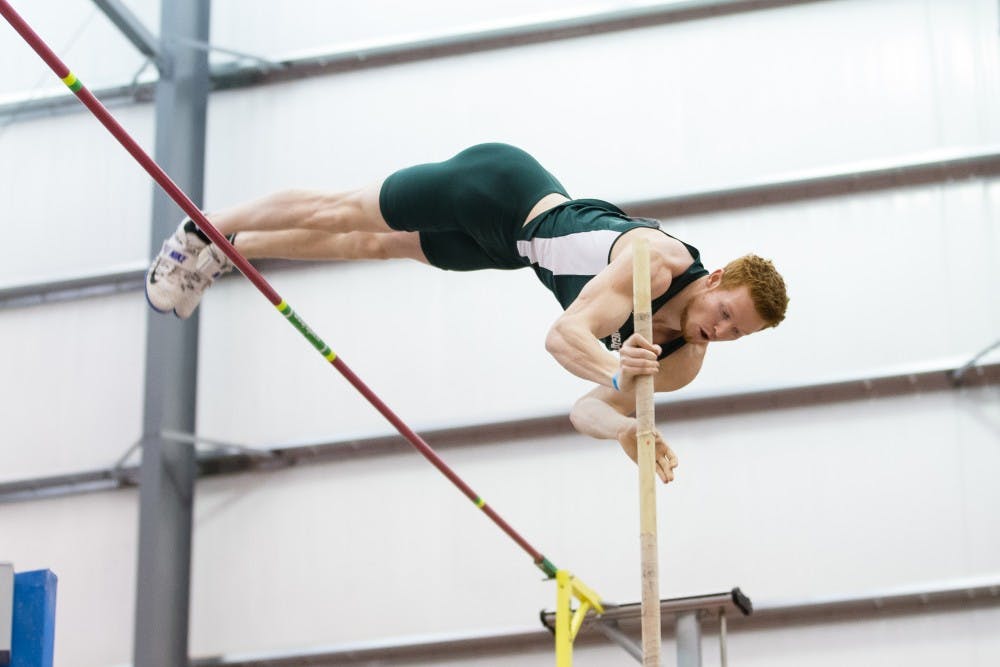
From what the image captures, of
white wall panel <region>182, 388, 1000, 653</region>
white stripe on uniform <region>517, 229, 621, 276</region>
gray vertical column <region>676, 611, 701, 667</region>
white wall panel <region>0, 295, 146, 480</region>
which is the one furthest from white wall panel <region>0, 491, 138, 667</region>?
white stripe on uniform <region>517, 229, 621, 276</region>

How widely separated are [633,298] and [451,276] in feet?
11.2

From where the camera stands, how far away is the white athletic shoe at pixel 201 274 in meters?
4.16

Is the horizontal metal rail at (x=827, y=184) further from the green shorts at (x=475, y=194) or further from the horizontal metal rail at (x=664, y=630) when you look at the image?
the green shorts at (x=475, y=194)

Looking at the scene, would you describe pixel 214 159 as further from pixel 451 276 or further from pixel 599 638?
pixel 599 638

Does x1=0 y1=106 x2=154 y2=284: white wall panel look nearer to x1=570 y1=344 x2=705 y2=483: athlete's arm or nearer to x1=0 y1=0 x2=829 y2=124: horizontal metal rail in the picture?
x1=0 y1=0 x2=829 y2=124: horizontal metal rail

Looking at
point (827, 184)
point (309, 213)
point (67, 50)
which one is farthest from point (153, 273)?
point (827, 184)

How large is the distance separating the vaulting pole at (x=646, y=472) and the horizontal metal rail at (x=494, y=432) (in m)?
3.06

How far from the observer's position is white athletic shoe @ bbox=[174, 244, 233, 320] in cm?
416

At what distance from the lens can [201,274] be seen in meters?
4.18

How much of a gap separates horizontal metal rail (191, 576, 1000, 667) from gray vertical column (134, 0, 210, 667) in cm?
31

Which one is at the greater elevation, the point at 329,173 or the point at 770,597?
the point at 329,173

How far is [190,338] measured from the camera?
6906 mm

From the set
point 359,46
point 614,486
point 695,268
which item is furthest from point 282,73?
point 695,268

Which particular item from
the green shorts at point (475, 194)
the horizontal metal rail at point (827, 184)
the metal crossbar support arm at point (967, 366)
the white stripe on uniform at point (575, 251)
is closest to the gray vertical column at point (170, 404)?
the horizontal metal rail at point (827, 184)
